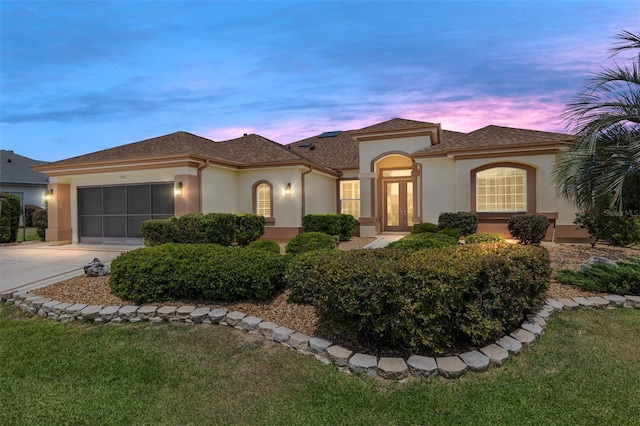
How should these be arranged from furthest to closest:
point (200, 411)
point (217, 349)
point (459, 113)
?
point (459, 113) → point (217, 349) → point (200, 411)

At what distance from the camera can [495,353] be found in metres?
3.57

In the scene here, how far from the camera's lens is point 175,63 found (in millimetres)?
9945

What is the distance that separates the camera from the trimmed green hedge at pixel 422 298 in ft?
11.1

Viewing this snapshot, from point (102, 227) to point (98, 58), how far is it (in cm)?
667

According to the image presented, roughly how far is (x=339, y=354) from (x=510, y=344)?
6.46 ft

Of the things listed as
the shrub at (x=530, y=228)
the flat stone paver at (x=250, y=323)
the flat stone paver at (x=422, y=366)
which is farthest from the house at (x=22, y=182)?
the shrub at (x=530, y=228)

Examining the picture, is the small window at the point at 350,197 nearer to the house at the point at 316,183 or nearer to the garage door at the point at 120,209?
the house at the point at 316,183

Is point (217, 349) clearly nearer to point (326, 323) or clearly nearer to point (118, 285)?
point (326, 323)

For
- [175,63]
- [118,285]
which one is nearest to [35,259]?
[118,285]

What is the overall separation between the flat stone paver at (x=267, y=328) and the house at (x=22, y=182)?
28772 mm

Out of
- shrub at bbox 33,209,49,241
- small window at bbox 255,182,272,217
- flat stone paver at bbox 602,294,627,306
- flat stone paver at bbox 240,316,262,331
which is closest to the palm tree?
flat stone paver at bbox 602,294,627,306

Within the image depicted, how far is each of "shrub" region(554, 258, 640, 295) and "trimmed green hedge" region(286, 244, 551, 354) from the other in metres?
2.81

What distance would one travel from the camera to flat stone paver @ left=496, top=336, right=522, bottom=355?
368cm

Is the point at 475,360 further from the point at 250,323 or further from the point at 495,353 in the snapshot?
the point at 250,323
